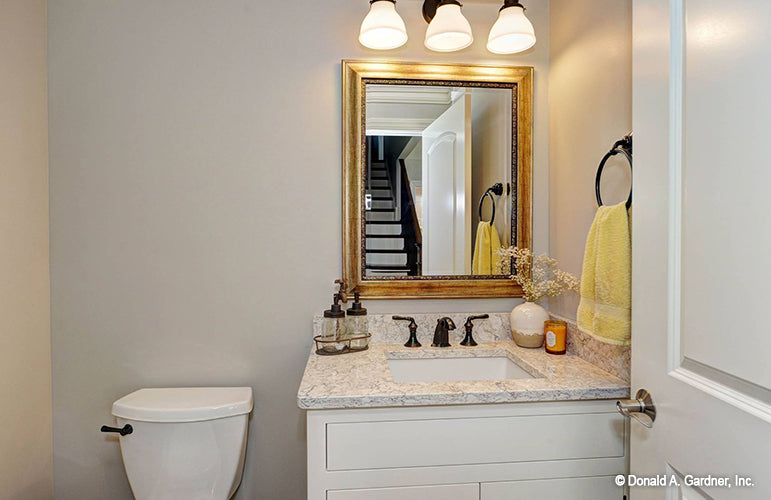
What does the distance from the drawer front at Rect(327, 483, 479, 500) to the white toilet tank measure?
1.76 feet

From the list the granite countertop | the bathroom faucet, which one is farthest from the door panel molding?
the bathroom faucet

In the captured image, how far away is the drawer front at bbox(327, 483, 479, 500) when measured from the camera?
1209 mm

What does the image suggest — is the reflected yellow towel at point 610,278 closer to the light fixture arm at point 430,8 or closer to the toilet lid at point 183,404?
the light fixture arm at point 430,8

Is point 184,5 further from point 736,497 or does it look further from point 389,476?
point 736,497

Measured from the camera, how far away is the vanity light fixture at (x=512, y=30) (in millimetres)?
1561

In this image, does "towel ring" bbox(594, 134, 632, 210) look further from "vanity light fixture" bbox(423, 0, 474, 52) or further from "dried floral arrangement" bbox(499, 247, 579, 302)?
"vanity light fixture" bbox(423, 0, 474, 52)

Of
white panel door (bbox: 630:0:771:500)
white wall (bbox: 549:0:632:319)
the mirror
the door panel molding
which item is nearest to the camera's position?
white panel door (bbox: 630:0:771:500)

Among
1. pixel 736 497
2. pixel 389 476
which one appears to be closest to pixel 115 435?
pixel 389 476

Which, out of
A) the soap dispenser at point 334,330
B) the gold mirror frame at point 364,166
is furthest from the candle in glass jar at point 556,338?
the soap dispenser at point 334,330

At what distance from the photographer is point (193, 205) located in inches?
69.5

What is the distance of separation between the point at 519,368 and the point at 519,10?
3.93 ft

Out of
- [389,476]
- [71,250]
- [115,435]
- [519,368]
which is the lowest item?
[115,435]

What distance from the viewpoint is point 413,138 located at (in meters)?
1.77

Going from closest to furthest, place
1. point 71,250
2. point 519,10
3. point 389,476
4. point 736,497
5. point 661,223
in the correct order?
point 736,497 < point 661,223 < point 389,476 < point 519,10 < point 71,250
